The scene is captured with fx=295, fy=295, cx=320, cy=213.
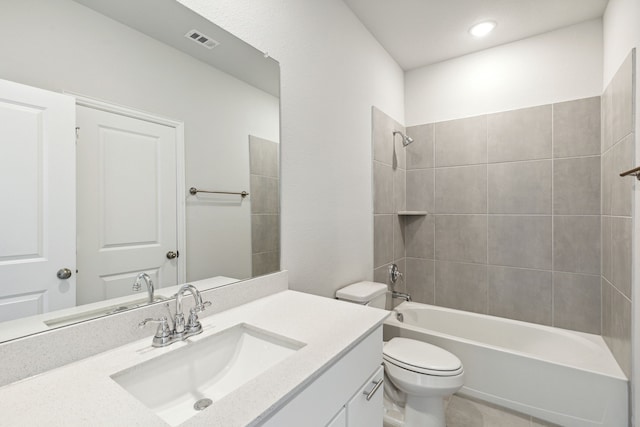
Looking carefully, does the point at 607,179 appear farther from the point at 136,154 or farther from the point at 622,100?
the point at 136,154

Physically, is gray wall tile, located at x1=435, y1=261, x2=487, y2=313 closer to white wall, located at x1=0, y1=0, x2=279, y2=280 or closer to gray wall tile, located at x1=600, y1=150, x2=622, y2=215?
gray wall tile, located at x1=600, y1=150, x2=622, y2=215

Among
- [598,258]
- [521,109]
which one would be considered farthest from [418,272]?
[521,109]

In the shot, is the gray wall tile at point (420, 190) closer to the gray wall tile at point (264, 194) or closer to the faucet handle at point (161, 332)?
the gray wall tile at point (264, 194)

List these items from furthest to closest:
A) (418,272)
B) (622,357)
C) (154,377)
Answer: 1. (418,272)
2. (622,357)
3. (154,377)

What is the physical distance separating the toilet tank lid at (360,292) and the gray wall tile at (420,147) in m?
1.32

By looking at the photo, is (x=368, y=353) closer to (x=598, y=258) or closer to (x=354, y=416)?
(x=354, y=416)

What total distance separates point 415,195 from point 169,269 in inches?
89.6

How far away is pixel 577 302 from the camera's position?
6.92 ft

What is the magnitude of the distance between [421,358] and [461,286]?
1.12 m

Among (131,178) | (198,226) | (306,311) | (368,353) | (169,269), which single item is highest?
(131,178)

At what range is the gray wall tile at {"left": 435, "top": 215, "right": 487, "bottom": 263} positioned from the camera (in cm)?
245

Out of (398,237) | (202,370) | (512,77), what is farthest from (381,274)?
(512,77)

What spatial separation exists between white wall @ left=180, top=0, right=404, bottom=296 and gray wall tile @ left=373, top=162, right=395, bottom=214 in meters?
0.08

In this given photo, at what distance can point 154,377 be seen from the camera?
778mm
